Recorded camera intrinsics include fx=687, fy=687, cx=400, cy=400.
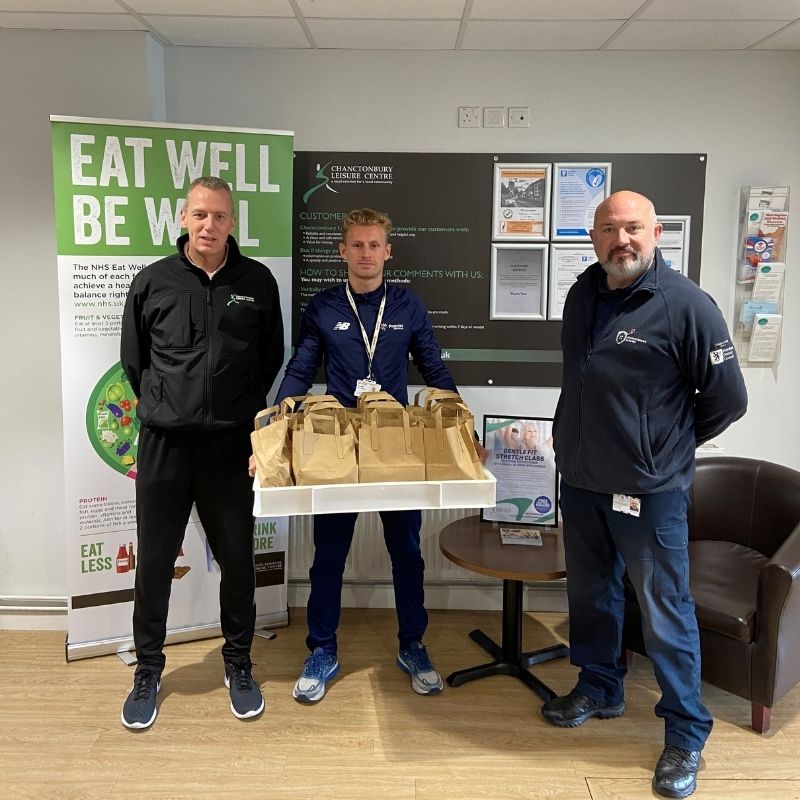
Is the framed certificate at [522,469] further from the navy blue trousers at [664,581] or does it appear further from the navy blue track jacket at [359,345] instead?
the navy blue trousers at [664,581]

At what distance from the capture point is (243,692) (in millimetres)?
2496

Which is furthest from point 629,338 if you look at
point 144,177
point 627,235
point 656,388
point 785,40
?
point 144,177

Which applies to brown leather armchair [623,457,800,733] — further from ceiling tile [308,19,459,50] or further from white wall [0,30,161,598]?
white wall [0,30,161,598]

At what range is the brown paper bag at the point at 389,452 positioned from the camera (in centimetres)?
198

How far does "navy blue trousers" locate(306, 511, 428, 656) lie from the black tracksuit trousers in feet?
0.84

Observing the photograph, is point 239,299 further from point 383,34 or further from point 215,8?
point 383,34

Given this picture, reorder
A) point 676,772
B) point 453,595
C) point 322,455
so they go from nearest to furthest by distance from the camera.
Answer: point 322,455 < point 676,772 < point 453,595

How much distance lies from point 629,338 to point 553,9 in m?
1.39

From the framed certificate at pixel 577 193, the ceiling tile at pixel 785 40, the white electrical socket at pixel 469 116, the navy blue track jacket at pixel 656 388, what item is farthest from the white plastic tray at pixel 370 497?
the ceiling tile at pixel 785 40

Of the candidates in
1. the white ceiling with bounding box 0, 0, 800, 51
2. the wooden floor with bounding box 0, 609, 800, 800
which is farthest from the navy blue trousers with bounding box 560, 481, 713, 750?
the white ceiling with bounding box 0, 0, 800, 51

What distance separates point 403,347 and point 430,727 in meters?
1.37

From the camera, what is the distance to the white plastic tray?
196 centimetres

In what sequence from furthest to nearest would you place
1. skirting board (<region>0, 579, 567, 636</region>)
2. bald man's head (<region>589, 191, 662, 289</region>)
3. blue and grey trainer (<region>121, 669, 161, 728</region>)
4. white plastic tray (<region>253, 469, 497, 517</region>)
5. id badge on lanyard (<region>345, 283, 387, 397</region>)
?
skirting board (<region>0, 579, 567, 636</region>)
id badge on lanyard (<region>345, 283, 387, 397</region>)
blue and grey trainer (<region>121, 669, 161, 728</region>)
bald man's head (<region>589, 191, 662, 289</region>)
white plastic tray (<region>253, 469, 497, 517</region>)

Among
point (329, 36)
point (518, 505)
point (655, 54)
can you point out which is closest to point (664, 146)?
point (655, 54)
